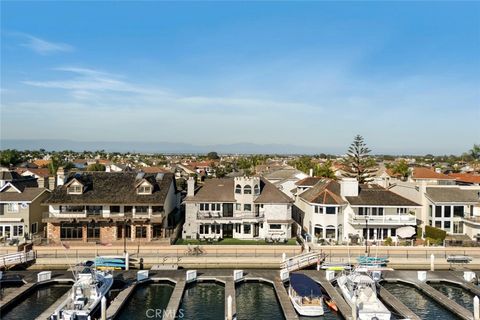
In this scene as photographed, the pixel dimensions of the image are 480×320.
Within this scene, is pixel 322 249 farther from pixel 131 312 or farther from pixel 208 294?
pixel 131 312

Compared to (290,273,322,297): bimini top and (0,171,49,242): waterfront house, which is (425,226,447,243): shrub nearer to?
(290,273,322,297): bimini top

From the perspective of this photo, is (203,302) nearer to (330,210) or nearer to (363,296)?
(363,296)

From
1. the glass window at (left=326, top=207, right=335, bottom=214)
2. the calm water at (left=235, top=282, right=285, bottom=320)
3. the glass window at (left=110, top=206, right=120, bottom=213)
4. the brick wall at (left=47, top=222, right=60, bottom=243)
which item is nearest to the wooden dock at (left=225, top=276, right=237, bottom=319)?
the calm water at (left=235, top=282, right=285, bottom=320)

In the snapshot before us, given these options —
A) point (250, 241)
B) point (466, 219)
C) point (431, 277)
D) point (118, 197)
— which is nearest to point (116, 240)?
point (118, 197)

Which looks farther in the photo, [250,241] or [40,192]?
[40,192]

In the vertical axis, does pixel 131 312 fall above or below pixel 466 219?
below

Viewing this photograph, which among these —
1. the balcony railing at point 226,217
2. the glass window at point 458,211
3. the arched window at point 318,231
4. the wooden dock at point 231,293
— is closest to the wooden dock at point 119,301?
the wooden dock at point 231,293
